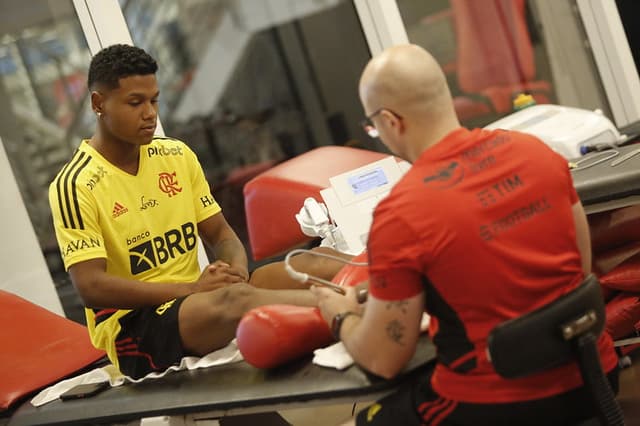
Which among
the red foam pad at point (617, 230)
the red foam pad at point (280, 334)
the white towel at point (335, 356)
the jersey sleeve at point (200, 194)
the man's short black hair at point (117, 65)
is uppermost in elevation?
the man's short black hair at point (117, 65)

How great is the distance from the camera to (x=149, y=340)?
261 centimetres

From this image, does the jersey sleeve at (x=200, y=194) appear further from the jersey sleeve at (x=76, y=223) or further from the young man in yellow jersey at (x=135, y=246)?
the jersey sleeve at (x=76, y=223)

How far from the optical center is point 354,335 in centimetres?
186

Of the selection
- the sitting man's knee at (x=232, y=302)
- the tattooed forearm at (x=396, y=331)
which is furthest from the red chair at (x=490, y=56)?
the tattooed forearm at (x=396, y=331)

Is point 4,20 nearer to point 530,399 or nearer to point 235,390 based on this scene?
point 235,390

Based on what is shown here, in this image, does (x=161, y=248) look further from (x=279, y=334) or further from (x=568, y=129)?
(x=568, y=129)

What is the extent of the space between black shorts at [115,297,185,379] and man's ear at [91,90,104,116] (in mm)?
612

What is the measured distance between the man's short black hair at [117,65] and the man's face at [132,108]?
18mm

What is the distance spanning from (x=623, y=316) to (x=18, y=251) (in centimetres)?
239

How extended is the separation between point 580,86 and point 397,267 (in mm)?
3595

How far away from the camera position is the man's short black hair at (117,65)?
8.56 feet

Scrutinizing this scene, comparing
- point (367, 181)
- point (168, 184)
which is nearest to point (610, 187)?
point (367, 181)

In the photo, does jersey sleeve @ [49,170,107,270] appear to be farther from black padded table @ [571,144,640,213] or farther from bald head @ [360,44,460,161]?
black padded table @ [571,144,640,213]

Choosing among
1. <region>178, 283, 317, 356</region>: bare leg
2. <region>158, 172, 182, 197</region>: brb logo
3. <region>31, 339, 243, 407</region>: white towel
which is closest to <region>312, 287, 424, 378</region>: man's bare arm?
<region>178, 283, 317, 356</region>: bare leg
